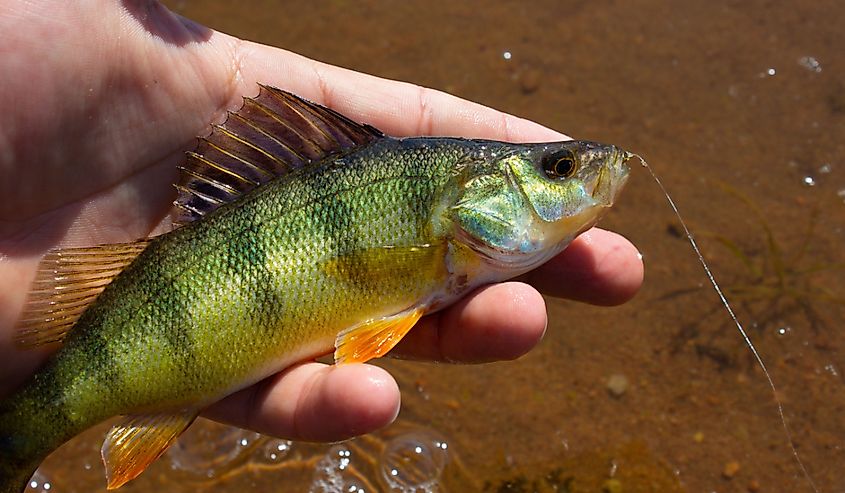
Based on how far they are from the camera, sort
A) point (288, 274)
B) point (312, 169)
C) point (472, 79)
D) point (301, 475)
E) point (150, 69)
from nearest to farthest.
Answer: point (288, 274)
point (312, 169)
point (150, 69)
point (301, 475)
point (472, 79)

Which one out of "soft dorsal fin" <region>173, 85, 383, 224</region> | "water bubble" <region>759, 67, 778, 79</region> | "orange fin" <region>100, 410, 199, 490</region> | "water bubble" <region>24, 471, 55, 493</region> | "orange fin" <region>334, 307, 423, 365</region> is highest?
"soft dorsal fin" <region>173, 85, 383, 224</region>

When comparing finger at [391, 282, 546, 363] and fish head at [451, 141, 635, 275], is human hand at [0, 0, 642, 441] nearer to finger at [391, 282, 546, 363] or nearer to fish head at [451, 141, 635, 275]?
finger at [391, 282, 546, 363]

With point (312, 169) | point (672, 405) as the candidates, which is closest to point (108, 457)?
point (312, 169)

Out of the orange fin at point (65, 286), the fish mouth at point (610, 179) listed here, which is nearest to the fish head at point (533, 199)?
the fish mouth at point (610, 179)

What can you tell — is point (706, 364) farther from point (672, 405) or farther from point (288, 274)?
point (288, 274)

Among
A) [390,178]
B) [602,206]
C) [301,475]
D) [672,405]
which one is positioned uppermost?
[390,178]

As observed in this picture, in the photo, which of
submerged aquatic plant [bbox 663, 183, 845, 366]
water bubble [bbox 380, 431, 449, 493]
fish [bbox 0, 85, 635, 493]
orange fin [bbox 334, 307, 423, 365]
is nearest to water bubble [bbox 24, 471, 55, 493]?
fish [bbox 0, 85, 635, 493]
